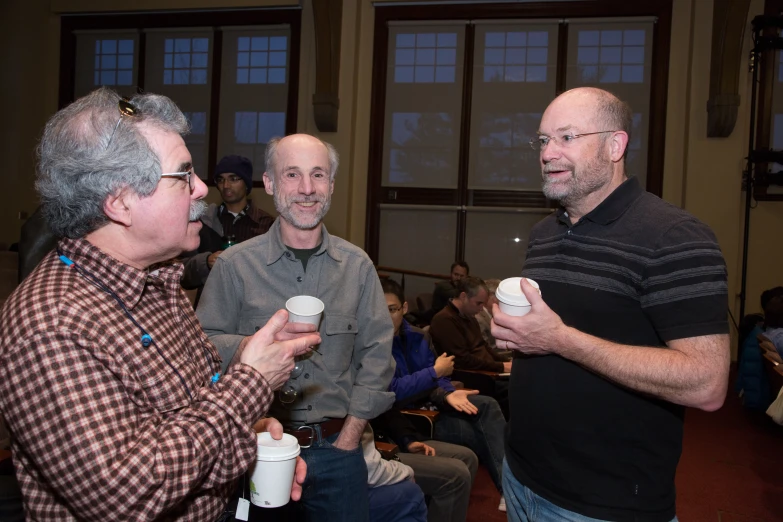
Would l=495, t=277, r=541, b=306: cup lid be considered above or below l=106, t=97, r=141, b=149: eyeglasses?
below

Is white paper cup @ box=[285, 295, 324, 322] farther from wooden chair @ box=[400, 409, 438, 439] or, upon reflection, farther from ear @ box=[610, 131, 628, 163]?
wooden chair @ box=[400, 409, 438, 439]

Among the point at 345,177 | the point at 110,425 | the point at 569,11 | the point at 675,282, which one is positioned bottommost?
the point at 110,425

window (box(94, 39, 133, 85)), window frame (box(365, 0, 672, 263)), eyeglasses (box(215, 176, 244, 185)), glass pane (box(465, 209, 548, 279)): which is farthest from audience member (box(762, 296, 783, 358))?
window (box(94, 39, 133, 85))

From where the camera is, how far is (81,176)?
113 cm

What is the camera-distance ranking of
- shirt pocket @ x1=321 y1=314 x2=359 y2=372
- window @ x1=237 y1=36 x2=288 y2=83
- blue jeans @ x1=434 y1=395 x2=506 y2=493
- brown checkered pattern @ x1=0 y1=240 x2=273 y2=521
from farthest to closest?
window @ x1=237 y1=36 x2=288 y2=83 < blue jeans @ x1=434 y1=395 x2=506 y2=493 < shirt pocket @ x1=321 y1=314 x2=359 y2=372 < brown checkered pattern @ x1=0 y1=240 x2=273 y2=521

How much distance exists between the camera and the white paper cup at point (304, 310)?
1436 millimetres

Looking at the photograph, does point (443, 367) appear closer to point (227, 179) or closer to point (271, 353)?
point (227, 179)

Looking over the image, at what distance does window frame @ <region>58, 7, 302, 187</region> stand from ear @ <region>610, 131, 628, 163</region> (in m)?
6.82

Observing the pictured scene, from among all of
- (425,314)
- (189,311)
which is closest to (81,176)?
(189,311)

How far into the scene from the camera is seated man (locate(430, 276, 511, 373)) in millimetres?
4285

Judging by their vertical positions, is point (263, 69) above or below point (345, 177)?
above

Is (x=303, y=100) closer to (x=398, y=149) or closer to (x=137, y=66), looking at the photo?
(x=398, y=149)

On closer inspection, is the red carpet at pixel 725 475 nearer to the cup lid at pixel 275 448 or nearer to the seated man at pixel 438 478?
the seated man at pixel 438 478

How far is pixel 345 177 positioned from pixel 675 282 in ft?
22.0
